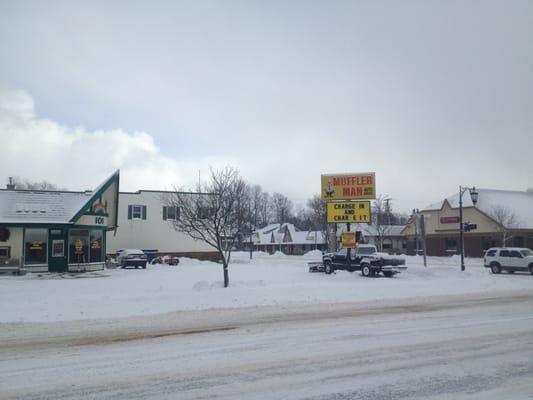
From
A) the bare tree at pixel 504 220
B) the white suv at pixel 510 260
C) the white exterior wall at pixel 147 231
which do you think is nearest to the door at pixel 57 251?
the white exterior wall at pixel 147 231

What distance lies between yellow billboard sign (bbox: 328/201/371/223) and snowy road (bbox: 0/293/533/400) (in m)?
14.7

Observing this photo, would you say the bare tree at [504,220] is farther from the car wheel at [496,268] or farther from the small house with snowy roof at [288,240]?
the small house with snowy roof at [288,240]

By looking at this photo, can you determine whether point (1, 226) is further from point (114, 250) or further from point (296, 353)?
point (296, 353)

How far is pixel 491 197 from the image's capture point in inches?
2162

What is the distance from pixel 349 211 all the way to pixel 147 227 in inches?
937

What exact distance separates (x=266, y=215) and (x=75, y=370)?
123576 millimetres

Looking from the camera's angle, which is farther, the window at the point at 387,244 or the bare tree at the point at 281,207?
the bare tree at the point at 281,207

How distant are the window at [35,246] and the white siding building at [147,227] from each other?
1405 cm

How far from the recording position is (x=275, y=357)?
328 inches

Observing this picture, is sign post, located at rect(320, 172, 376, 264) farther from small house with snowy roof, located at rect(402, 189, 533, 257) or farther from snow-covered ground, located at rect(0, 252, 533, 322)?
small house with snowy roof, located at rect(402, 189, 533, 257)

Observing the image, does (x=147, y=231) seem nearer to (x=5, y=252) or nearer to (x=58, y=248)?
(x=58, y=248)

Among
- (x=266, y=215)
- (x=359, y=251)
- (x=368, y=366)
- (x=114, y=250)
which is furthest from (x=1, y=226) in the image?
(x=266, y=215)

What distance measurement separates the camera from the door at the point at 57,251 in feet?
99.1

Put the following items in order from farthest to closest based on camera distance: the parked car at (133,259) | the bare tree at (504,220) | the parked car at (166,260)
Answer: the bare tree at (504,220) → the parked car at (166,260) → the parked car at (133,259)
